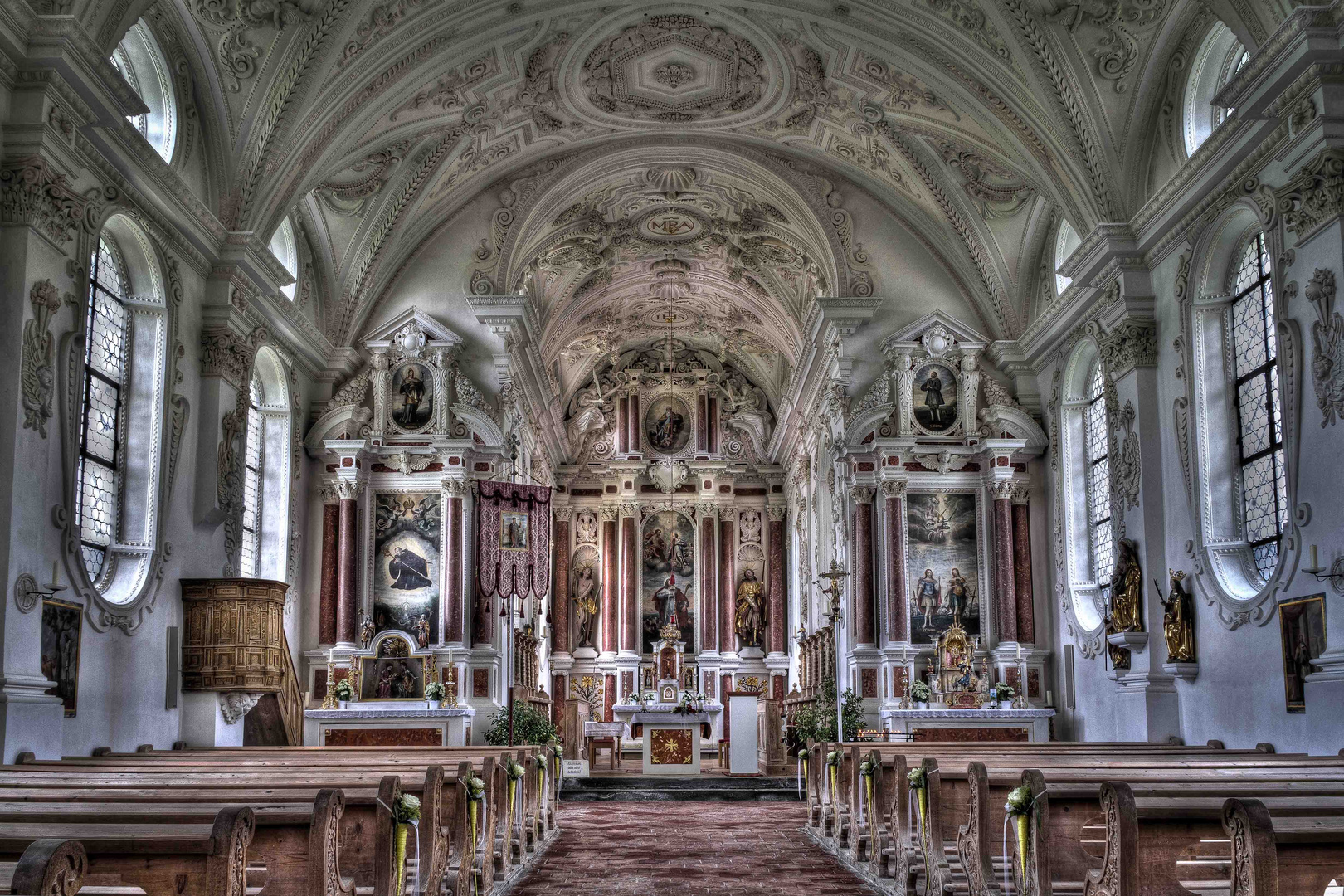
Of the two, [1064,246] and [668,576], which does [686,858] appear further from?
[668,576]

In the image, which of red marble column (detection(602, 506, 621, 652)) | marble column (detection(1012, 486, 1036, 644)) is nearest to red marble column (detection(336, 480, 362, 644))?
marble column (detection(1012, 486, 1036, 644))

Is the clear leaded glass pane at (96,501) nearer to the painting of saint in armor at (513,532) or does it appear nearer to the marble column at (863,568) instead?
the painting of saint in armor at (513,532)

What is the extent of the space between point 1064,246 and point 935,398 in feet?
10.2

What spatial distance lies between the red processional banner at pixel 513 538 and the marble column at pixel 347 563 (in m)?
2.03

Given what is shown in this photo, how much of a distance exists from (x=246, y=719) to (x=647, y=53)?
35.8ft

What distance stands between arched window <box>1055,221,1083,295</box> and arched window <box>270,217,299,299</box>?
11.5m

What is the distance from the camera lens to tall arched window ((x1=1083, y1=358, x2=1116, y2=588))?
17.9 m

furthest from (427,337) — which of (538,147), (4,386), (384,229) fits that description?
(4,386)

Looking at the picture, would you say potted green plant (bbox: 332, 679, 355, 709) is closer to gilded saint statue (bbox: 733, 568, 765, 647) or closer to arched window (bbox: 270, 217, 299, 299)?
arched window (bbox: 270, 217, 299, 299)

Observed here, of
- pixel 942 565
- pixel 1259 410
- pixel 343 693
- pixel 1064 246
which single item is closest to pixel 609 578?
pixel 942 565

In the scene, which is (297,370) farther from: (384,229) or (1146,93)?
(1146,93)

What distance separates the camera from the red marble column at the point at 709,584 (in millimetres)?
31578

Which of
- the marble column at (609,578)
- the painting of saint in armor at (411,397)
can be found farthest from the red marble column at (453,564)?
the marble column at (609,578)

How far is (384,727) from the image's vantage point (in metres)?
18.6
